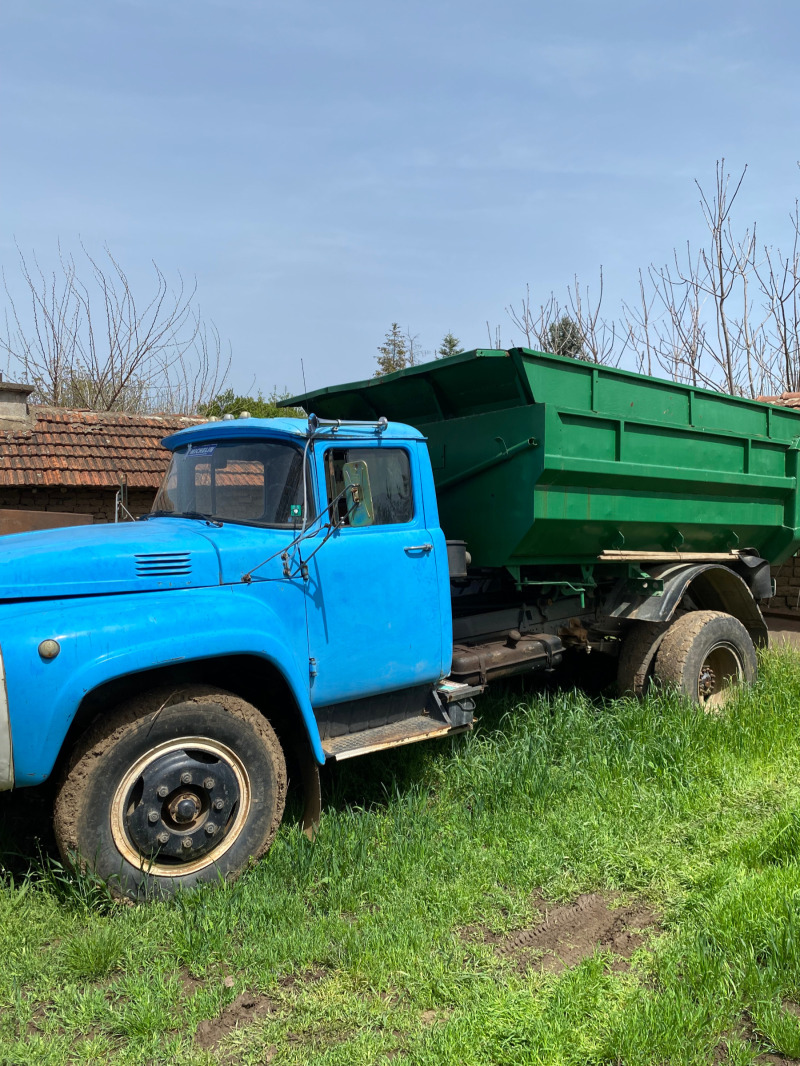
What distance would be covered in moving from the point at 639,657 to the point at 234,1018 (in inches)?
161

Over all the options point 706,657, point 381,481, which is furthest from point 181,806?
point 706,657

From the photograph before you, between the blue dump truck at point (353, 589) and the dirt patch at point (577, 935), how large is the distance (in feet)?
3.76

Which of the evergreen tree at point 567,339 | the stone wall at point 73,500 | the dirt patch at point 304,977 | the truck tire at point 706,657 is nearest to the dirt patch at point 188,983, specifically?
the dirt patch at point 304,977

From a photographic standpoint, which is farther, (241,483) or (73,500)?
(73,500)

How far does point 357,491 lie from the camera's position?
4.09 m

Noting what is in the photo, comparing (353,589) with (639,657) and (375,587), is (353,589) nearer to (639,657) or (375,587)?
(375,587)

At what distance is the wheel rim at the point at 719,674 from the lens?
6.30 metres

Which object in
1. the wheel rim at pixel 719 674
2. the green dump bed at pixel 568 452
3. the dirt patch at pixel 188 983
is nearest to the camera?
the dirt patch at pixel 188 983

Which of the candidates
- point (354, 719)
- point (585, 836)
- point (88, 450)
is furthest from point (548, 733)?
point (88, 450)

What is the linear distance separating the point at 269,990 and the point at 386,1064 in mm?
595

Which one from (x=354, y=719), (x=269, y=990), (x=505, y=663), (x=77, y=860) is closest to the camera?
(x=269, y=990)

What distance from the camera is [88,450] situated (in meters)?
10.3

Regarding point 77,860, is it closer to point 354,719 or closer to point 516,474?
point 354,719

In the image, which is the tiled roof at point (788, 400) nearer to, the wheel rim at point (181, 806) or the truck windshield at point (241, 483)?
the truck windshield at point (241, 483)
